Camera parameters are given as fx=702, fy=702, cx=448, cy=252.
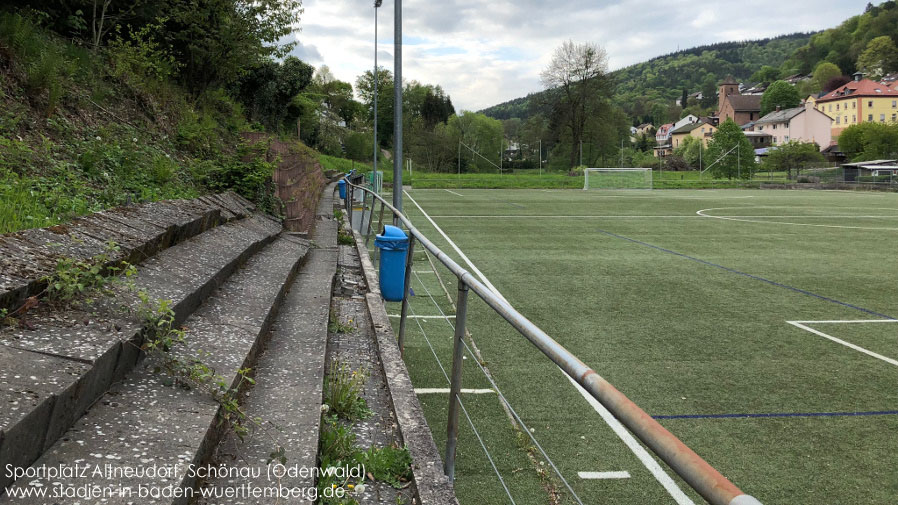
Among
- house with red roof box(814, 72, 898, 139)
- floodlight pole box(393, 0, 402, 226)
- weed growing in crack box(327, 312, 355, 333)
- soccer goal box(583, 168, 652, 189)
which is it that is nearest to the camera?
weed growing in crack box(327, 312, 355, 333)

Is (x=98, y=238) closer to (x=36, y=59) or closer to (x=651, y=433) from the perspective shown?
(x=651, y=433)

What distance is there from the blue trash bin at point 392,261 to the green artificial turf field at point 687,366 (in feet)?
1.32

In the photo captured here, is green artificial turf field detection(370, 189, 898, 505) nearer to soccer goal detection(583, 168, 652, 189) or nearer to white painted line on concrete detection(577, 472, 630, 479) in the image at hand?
white painted line on concrete detection(577, 472, 630, 479)

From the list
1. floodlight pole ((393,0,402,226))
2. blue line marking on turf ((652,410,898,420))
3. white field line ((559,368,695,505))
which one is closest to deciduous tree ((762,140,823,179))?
floodlight pole ((393,0,402,226))

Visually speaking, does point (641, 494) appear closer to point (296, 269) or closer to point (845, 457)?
point (845, 457)

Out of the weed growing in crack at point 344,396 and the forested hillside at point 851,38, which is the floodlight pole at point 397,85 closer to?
the weed growing in crack at point 344,396

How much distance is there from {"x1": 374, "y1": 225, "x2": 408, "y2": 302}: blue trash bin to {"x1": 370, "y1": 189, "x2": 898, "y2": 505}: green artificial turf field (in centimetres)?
40

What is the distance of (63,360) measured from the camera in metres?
2.87

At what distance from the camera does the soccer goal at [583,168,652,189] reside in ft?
193

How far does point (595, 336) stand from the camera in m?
7.68

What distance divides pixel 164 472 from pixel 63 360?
69 centimetres

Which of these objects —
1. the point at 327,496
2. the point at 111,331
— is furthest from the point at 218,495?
the point at 111,331

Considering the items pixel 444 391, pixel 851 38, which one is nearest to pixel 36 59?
pixel 444 391

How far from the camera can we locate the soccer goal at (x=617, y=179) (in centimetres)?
5897
